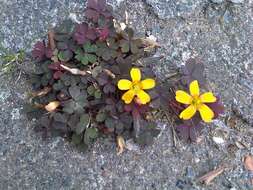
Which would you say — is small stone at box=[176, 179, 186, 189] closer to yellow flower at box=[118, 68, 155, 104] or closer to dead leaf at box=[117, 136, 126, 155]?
dead leaf at box=[117, 136, 126, 155]

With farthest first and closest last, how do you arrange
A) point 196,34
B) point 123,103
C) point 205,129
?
point 196,34 → point 205,129 → point 123,103

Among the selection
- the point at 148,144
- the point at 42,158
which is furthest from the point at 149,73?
the point at 42,158

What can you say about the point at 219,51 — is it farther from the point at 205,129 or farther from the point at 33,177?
the point at 33,177

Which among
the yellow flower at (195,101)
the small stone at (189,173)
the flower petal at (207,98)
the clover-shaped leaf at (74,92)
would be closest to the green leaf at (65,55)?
the clover-shaped leaf at (74,92)

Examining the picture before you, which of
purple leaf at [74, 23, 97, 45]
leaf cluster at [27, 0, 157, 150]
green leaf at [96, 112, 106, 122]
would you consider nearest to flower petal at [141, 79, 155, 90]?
leaf cluster at [27, 0, 157, 150]

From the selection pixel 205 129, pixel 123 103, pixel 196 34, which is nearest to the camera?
pixel 123 103

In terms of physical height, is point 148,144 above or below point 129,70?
below
